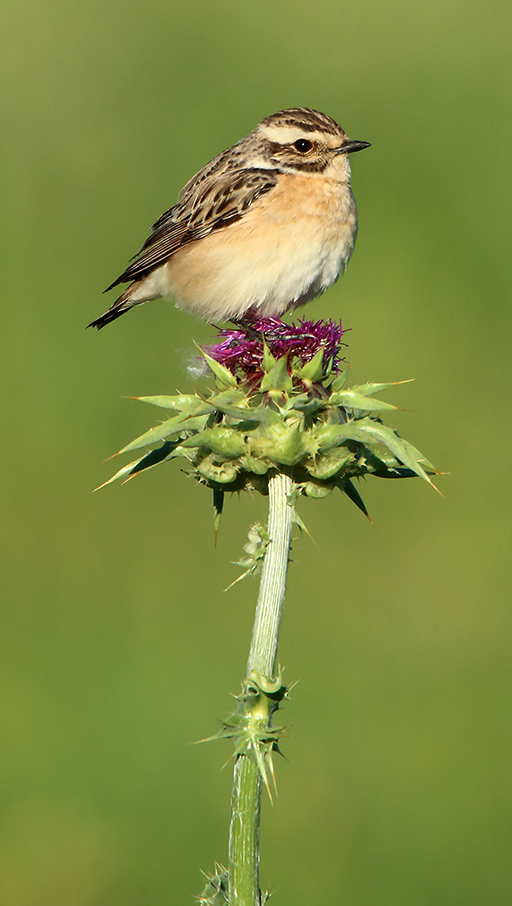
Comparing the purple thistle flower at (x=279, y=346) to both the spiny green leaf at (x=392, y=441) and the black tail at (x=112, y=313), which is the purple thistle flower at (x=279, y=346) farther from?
the black tail at (x=112, y=313)

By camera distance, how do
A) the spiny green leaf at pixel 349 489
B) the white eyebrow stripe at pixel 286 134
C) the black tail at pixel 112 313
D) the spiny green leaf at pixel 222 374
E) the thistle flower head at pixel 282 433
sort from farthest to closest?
the black tail at pixel 112 313
the white eyebrow stripe at pixel 286 134
the spiny green leaf at pixel 222 374
the spiny green leaf at pixel 349 489
the thistle flower head at pixel 282 433

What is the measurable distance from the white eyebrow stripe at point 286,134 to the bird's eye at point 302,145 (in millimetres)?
20

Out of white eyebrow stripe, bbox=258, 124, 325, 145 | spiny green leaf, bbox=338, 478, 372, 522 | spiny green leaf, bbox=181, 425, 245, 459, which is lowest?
spiny green leaf, bbox=338, 478, 372, 522

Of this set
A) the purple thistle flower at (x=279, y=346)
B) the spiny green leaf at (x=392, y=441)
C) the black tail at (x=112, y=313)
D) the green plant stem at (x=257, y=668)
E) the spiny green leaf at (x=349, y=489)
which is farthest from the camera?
the black tail at (x=112, y=313)

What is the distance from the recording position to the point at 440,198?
985 centimetres

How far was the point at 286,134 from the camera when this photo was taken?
5633mm

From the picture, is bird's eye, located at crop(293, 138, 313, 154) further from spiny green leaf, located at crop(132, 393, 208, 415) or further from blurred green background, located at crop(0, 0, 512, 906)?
spiny green leaf, located at crop(132, 393, 208, 415)

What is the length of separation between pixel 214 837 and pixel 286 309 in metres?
3.40

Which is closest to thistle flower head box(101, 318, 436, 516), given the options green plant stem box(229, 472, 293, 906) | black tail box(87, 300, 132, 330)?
green plant stem box(229, 472, 293, 906)

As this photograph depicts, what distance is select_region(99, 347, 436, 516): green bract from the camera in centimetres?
351

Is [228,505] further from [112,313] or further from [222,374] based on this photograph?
[222,374]

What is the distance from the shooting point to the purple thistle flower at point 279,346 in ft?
12.9

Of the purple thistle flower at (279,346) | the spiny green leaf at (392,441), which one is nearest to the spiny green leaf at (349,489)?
the spiny green leaf at (392,441)

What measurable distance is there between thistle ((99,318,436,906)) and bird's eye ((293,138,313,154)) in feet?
6.69
